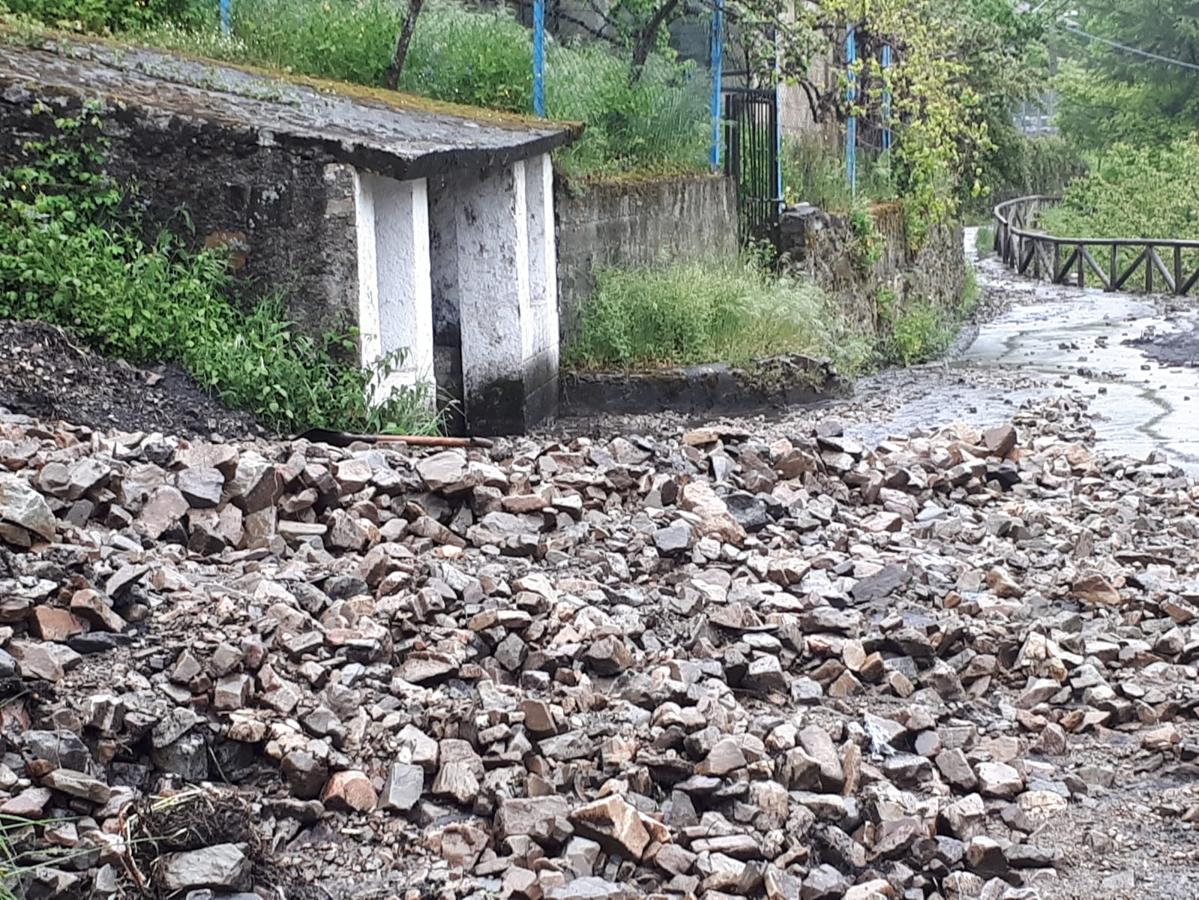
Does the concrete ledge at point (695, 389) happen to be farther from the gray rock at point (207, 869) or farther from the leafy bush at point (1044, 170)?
the leafy bush at point (1044, 170)

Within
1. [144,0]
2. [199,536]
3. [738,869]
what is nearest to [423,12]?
[144,0]

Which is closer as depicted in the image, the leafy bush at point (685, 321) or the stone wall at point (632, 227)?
the stone wall at point (632, 227)

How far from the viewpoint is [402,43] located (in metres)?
12.3

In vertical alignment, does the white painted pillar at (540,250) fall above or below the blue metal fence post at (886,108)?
below

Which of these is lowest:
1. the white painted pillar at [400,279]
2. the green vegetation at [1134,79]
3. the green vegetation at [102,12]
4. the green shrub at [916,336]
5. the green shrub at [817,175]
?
the green shrub at [916,336]

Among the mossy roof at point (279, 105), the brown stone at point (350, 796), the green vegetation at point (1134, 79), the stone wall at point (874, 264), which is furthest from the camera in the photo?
the green vegetation at point (1134, 79)

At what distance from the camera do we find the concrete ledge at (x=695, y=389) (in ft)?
41.0

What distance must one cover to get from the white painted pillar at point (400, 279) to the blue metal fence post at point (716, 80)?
243 inches

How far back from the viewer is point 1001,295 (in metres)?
28.8

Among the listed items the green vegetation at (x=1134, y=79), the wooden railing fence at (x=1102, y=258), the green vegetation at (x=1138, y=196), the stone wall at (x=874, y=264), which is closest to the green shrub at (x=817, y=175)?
the stone wall at (x=874, y=264)

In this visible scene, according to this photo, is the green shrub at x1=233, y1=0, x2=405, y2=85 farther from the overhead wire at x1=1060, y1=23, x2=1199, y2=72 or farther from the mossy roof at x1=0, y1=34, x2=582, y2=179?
the overhead wire at x1=1060, y1=23, x2=1199, y2=72

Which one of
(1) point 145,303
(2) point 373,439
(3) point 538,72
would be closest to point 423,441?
(2) point 373,439

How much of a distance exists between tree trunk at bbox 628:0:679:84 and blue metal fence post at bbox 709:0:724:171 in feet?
1.68

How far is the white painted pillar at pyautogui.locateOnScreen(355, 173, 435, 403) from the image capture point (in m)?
9.29
